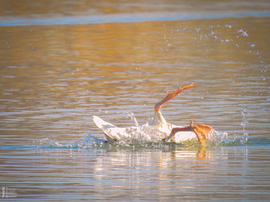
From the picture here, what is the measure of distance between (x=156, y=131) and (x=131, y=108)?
3019mm

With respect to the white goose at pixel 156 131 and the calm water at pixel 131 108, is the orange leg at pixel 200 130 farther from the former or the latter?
the calm water at pixel 131 108

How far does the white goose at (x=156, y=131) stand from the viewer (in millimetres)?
9719

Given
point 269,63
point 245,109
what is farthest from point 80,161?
point 269,63

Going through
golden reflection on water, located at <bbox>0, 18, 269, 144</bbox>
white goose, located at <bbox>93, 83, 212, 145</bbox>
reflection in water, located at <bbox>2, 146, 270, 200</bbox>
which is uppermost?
golden reflection on water, located at <bbox>0, 18, 269, 144</bbox>

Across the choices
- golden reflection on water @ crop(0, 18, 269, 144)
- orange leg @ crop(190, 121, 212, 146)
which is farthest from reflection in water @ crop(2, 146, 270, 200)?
golden reflection on water @ crop(0, 18, 269, 144)

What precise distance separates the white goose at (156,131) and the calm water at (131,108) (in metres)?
0.17

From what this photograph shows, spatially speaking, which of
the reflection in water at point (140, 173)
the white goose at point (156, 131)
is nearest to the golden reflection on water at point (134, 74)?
the white goose at point (156, 131)

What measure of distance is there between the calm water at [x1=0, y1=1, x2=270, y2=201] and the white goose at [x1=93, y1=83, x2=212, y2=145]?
167 millimetres

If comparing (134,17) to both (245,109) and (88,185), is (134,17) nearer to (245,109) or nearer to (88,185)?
(245,109)

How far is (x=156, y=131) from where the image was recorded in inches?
392

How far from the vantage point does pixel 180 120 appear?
11656mm

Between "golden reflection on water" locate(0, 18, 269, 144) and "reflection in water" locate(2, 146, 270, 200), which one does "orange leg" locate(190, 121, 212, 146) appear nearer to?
"reflection in water" locate(2, 146, 270, 200)

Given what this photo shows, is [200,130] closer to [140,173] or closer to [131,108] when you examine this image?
[140,173]

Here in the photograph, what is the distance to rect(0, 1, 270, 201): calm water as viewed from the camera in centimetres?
748
